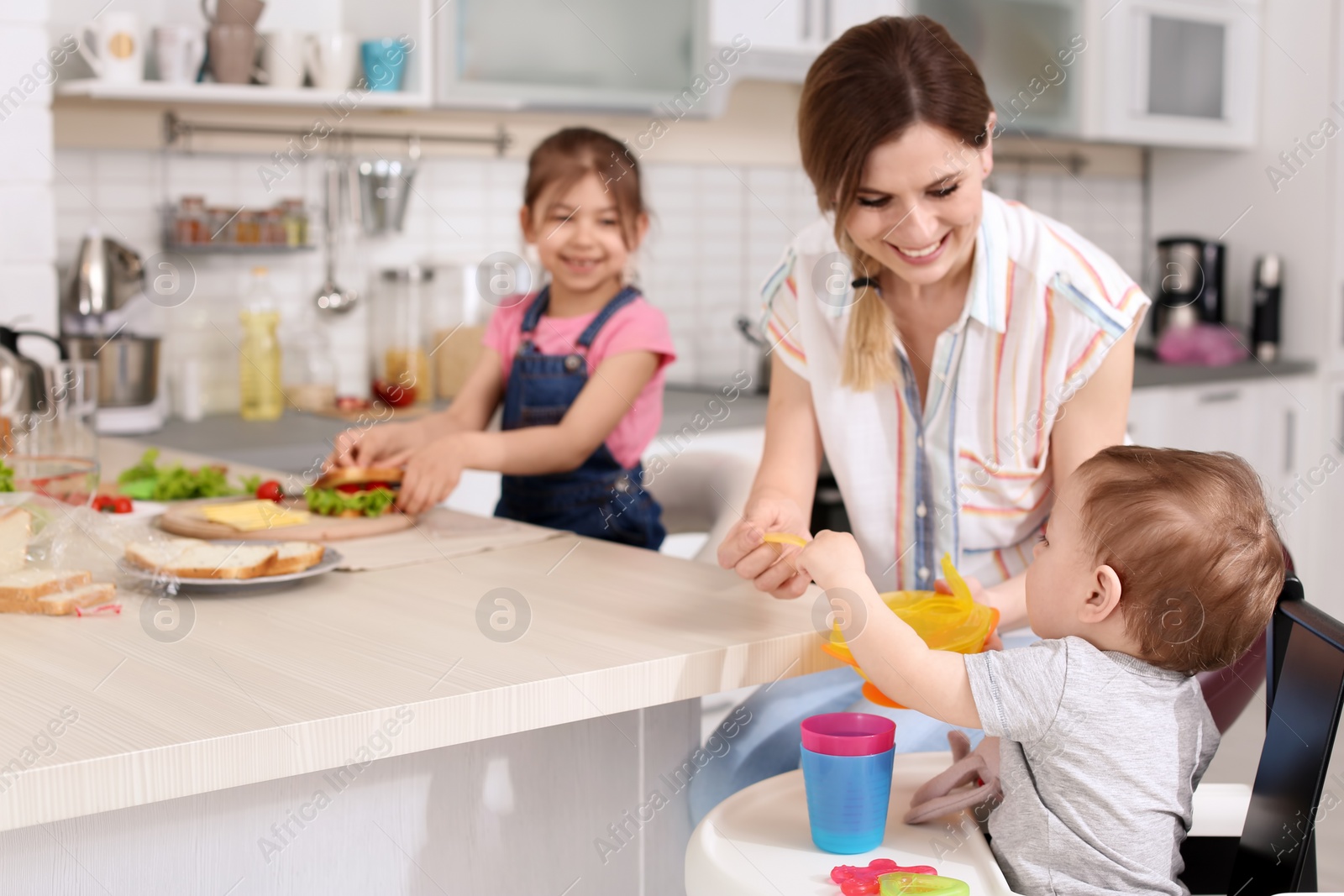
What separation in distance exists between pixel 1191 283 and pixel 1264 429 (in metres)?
0.49

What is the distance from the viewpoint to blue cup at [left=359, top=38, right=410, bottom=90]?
2.80 meters

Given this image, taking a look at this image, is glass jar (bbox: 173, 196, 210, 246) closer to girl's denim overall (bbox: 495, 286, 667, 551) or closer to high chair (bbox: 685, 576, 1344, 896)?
girl's denim overall (bbox: 495, 286, 667, 551)

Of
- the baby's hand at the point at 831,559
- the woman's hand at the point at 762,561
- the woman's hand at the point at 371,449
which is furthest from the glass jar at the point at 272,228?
the baby's hand at the point at 831,559

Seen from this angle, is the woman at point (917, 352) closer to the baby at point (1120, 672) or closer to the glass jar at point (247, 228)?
the baby at point (1120, 672)

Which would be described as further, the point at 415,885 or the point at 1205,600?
the point at 415,885

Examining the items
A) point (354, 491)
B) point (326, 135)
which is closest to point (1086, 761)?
point (354, 491)

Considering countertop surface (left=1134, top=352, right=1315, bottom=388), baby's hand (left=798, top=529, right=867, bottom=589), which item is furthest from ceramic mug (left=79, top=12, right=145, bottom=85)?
countertop surface (left=1134, top=352, right=1315, bottom=388)

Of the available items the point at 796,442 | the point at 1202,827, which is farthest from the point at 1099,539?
the point at 796,442

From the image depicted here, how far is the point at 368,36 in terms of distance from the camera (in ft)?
9.53

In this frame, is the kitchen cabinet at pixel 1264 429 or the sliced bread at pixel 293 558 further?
the kitchen cabinet at pixel 1264 429

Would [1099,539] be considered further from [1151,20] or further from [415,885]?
[1151,20]

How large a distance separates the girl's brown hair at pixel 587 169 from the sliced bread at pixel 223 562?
2.92ft

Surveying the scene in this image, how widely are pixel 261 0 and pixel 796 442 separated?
1696 millimetres

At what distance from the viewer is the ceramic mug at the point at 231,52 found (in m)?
2.63
